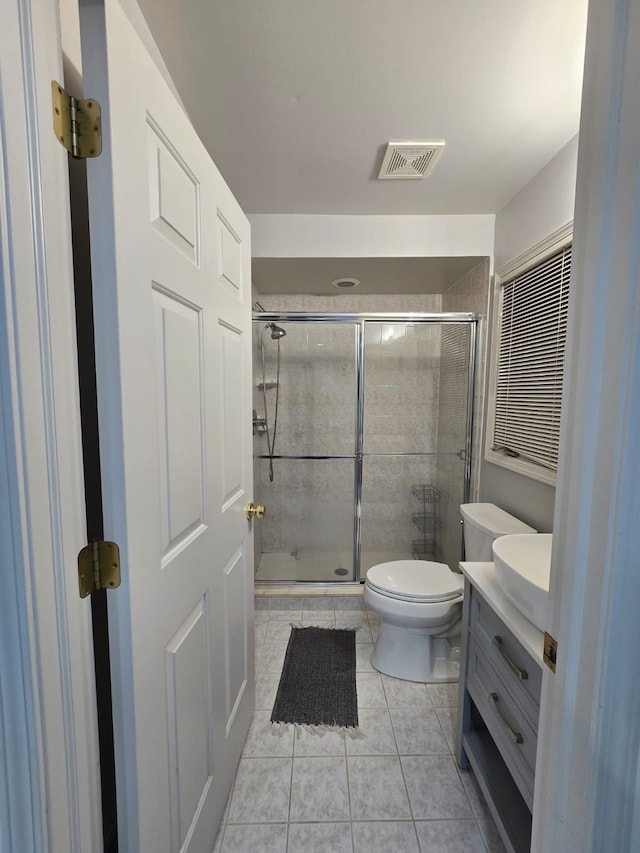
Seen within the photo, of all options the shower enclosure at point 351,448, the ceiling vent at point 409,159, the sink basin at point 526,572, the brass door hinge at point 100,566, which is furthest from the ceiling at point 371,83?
the sink basin at point 526,572

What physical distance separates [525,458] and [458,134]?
4.73 feet

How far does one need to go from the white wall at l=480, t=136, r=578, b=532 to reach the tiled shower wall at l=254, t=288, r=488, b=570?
71 cm

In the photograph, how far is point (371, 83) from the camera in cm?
122

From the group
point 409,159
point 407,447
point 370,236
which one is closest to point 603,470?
point 409,159

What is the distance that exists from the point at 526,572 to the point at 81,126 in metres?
1.31

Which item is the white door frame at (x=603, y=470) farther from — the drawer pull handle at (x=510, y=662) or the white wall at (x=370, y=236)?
the white wall at (x=370, y=236)

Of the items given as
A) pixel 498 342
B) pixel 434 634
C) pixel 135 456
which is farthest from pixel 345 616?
pixel 135 456

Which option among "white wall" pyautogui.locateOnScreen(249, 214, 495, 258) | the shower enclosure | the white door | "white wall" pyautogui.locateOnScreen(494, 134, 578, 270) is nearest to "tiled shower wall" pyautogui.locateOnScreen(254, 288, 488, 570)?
the shower enclosure

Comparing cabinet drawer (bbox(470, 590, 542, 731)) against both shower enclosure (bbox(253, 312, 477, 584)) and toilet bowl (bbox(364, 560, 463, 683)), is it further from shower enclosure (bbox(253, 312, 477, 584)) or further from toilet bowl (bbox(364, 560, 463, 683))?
shower enclosure (bbox(253, 312, 477, 584))

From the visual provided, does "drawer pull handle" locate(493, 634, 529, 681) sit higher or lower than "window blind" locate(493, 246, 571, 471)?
lower

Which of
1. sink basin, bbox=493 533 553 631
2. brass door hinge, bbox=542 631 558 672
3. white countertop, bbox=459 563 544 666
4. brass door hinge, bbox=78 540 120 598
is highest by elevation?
brass door hinge, bbox=78 540 120 598

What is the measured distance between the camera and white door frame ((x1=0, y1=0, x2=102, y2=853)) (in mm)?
457

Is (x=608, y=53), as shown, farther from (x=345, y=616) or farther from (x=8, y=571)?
(x=345, y=616)

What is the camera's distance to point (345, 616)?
2246 mm
